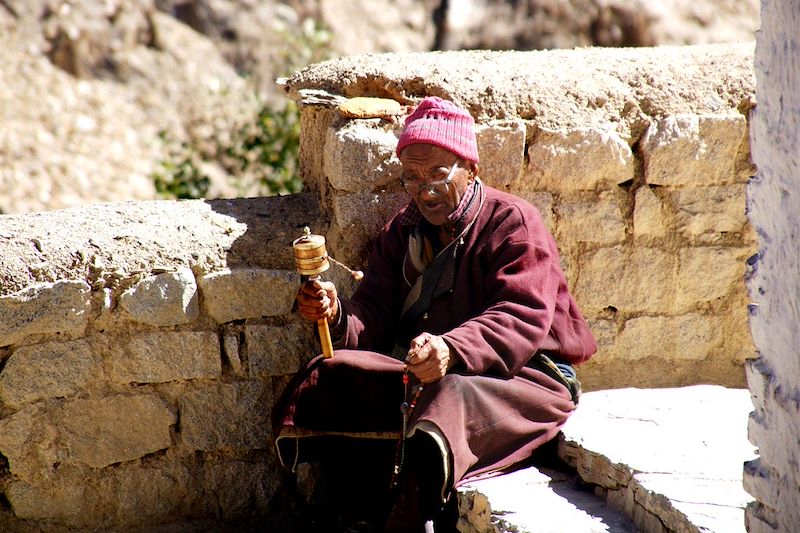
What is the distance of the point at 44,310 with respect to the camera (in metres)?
3.71

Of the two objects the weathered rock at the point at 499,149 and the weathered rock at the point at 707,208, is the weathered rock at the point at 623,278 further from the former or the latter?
the weathered rock at the point at 499,149

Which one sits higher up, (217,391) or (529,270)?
(529,270)

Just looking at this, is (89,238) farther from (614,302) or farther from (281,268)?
(614,302)

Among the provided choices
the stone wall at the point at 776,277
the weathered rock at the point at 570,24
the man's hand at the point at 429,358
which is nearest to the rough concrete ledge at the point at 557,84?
the man's hand at the point at 429,358

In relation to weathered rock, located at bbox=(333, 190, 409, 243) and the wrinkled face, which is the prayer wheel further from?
weathered rock, located at bbox=(333, 190, 409, 243)

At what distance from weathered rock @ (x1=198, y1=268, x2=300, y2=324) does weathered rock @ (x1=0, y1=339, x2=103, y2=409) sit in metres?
0.47

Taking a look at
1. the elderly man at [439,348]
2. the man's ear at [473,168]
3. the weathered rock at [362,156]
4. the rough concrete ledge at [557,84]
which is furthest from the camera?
the rough concrete ledge at [557,84]

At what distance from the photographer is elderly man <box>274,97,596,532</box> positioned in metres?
3.35

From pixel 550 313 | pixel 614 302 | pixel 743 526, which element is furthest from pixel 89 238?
pixel 743 526

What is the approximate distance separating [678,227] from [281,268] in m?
1.64

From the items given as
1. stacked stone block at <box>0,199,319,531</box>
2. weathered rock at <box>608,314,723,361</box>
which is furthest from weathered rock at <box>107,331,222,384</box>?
weathered rock at <box>608,314,723,361</box>

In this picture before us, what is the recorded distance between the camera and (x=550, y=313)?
3.49m

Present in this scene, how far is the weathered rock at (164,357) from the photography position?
3.85m

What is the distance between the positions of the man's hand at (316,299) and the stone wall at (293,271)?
0.45 m
